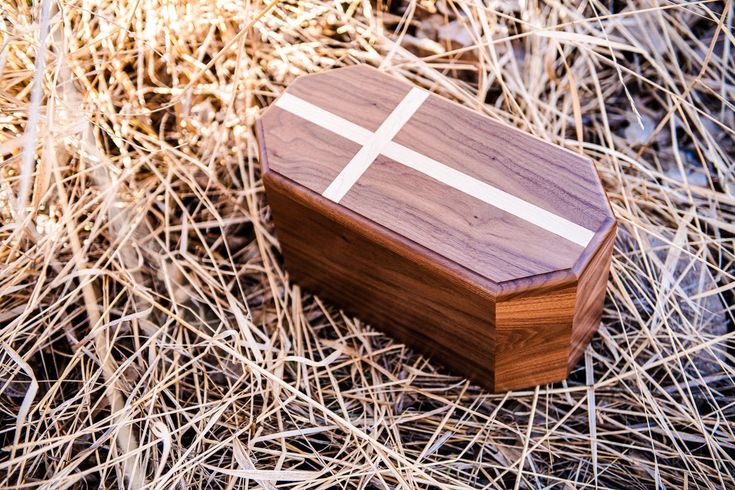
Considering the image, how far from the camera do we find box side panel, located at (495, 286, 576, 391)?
3.45 feet

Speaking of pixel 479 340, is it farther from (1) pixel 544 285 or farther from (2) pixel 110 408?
(2) pixel 110 408

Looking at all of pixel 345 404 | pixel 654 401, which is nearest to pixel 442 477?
pixel 345 404

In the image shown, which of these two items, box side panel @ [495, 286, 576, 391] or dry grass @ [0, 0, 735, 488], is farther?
dry grass @ [0, 0, 735, 488]

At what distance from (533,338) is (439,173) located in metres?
0.30

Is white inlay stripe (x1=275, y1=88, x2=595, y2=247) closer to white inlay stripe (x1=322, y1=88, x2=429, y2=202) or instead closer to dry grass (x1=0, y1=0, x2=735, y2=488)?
white inlay stripe (x1=322, y1=88, x2=429, y2=202)

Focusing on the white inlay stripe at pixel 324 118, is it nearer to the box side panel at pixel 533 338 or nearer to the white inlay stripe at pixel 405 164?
the white inlay stripe at pixel 405 164

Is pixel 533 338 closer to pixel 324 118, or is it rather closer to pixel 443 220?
pixel 443 220

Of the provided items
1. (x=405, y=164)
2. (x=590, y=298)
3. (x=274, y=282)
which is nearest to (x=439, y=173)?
(x=405, y=164)

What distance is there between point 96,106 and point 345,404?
2.40ft

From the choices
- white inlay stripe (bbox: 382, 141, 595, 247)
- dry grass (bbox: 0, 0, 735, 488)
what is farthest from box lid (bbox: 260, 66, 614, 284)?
dry grass (bbox: 0, 0, 735, 488)

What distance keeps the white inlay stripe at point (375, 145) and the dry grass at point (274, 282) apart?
0.17 metres

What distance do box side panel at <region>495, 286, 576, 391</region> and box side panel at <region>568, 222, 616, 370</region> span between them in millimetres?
22

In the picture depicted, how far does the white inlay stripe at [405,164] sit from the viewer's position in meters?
1.07

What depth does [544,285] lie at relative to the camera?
3.33 feet
